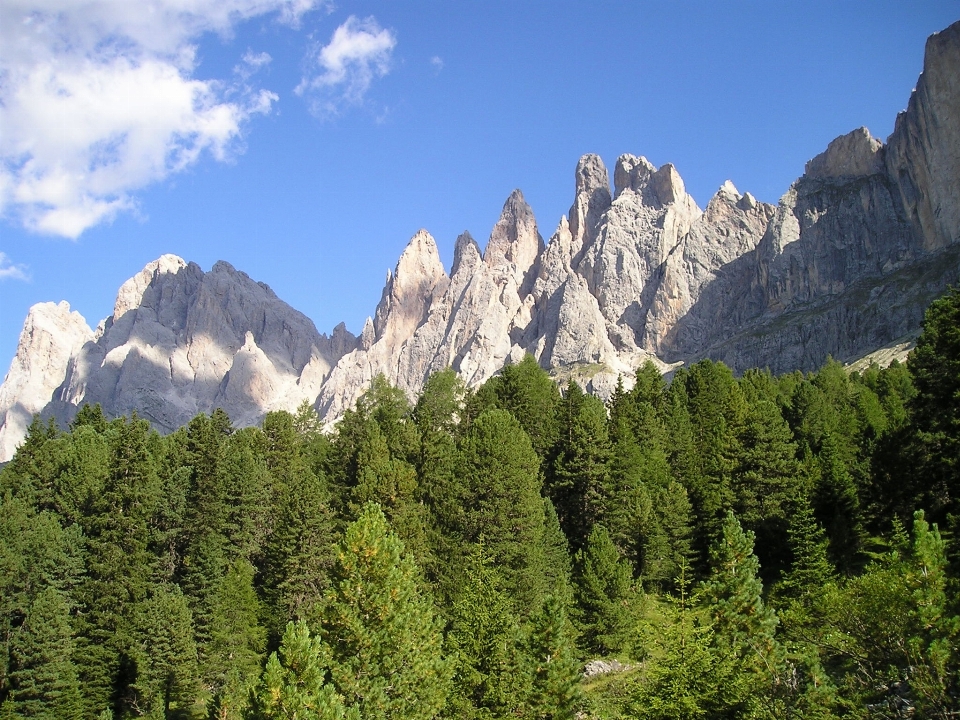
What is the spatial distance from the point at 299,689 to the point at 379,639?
312 centimetres

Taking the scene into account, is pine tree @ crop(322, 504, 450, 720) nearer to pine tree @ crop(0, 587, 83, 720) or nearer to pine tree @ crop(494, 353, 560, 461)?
pine tree @ crop(0, 587, 83, 720)

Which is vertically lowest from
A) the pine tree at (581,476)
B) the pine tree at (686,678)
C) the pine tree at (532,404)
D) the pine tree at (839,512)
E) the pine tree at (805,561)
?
the pine tree at (686,678)

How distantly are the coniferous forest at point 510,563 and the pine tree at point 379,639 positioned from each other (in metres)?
0.10

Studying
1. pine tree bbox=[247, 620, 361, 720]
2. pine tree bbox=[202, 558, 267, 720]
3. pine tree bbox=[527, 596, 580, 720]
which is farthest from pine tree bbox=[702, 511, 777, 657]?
pine tree bbox=[202, 558, 267, 720]

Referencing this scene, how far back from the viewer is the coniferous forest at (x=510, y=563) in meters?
23.8

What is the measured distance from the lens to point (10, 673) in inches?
1524

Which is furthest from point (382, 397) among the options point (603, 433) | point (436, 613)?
point (436, 613)

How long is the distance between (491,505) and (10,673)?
86.4 feet

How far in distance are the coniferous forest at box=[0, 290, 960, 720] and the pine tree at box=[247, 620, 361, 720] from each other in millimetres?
98

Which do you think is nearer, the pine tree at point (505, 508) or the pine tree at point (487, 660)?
the pine tree at point (487, 660)

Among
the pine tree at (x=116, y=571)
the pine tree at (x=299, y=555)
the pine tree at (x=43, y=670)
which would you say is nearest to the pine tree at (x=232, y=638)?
the pine tree at (x=299, y=555)

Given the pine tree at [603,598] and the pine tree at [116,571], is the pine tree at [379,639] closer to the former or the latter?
the pine tree at [603,598]

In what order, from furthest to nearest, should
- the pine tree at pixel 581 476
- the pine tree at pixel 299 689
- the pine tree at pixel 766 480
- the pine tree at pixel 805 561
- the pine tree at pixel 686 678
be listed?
the pine tree at pixel 581 476 → the pine tree at pixel 766 480 → the pine tree at pixel 805 561 → the pine tree at pixel 299 689 → the pine tree at pixel 686 678

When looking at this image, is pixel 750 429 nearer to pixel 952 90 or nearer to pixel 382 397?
pixel 382 397
